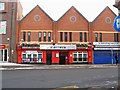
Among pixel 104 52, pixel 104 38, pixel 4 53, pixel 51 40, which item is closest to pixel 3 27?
pixel 4 53

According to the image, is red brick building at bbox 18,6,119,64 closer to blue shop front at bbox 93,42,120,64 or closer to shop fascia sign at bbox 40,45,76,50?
shop fascia sign at bbox 40,45,76,50

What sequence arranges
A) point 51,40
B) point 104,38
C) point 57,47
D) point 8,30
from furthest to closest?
point 104,38, point 51,40, point 8,30, point 57,47

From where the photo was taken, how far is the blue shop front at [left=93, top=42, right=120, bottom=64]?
5256cm

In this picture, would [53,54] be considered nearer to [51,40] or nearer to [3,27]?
[51,40]

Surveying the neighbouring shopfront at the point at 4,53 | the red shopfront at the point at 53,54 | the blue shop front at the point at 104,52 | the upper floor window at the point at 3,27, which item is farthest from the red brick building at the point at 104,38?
the upper floor window at the point at 3,27

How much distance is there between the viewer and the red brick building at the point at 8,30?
51.7 metres

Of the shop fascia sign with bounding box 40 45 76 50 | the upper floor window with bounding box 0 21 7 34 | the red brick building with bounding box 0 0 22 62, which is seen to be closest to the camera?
the red brick building with bounding box 0 0 22 62

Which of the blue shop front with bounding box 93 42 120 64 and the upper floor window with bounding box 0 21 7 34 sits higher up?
the upper floor window with bounding box 0 21 7 34

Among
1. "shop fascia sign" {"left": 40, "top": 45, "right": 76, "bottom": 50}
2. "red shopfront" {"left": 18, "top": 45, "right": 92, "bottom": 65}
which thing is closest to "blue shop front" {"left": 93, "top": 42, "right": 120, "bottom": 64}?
"red shopfront" {"left": 18, "top": 45, "right": 92, "bottom": 65}

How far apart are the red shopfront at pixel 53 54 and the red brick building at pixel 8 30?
5.08 ft

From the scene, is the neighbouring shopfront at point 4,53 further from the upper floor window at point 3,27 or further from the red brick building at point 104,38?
the red brick building at point 104,38

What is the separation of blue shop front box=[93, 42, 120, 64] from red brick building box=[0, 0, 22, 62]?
14.7 meters

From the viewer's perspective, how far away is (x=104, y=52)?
52.8 metres

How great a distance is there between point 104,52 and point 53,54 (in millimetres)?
9367
